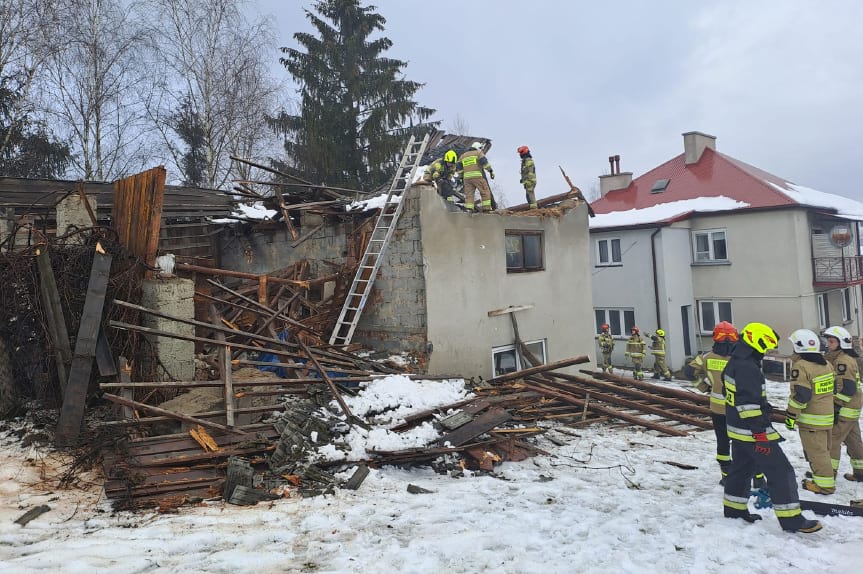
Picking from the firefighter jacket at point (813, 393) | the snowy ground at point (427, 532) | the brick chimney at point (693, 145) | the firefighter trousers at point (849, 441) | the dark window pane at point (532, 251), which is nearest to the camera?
→ the snowy ground at point (427, 532)

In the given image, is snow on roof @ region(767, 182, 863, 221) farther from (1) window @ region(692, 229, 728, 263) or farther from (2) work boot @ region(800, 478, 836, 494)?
(2) work boot @ region(800, 478, 836, 494)

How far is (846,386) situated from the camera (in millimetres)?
6355

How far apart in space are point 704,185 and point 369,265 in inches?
735

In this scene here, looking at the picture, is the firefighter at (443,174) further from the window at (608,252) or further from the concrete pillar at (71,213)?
the window at (608,252)

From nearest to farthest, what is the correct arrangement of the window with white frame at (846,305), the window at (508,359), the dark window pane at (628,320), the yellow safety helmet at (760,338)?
1. the yellow safety helmet at (760,338)
2. the window at (508,359)
3. the dark window pane at (628,320)
4. the window with white frame at (846,305)

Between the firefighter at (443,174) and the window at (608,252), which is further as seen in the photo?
the window at (608,252)

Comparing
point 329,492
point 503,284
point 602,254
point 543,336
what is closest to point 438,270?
point 503,284

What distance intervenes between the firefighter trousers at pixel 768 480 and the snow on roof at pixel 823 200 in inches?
739

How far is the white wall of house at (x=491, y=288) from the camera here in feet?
33.3

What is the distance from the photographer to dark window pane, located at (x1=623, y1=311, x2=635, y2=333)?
2216 centimetres

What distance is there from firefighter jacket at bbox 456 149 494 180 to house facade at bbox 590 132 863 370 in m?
12.6

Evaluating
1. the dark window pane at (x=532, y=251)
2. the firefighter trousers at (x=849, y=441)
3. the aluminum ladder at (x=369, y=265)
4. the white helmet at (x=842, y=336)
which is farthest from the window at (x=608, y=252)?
the firefighter trousers at (x=849, y=441)

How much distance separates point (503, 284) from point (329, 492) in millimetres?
6701

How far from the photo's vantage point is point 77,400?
6.41 m
